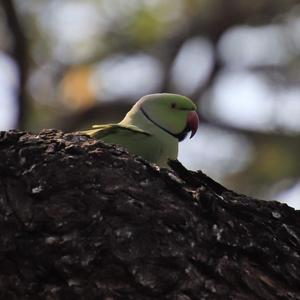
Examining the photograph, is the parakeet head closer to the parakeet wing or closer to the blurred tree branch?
the parakeet wing

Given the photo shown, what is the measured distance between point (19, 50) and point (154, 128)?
2.15 meters

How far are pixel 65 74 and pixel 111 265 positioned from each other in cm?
377

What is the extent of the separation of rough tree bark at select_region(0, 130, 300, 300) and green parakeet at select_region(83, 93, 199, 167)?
21.3 inches

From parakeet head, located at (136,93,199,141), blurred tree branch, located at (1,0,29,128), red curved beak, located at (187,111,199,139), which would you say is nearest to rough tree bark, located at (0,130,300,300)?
parakeet head, located at (136,93,199,141)

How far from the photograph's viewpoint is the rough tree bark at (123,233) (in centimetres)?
163

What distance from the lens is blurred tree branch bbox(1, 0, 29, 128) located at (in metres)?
4.74

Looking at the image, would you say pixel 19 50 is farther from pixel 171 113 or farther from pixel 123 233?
pixel 123 233

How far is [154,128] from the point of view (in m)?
2.74

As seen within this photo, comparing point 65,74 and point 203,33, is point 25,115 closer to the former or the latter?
point 65,74

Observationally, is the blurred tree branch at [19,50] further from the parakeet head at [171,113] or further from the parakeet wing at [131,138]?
the parakeet wing at [131,138]

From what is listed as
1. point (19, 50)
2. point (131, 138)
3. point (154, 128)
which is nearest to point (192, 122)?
point (154, 128)

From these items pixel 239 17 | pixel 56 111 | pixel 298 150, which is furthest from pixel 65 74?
pixel 298 150

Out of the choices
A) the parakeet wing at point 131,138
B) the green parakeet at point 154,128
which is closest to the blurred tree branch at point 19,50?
the green parakeet at point 154,128

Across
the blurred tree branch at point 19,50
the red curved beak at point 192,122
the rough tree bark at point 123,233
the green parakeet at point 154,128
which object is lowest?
the blurred tree branch at point 19,50
